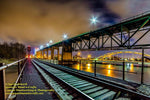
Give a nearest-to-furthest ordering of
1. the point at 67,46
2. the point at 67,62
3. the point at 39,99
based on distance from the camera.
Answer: the point at 39,99
the point at 67,62
the point at 67,46

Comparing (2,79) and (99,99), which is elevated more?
(2,79)

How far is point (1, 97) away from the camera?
1792 millimetres

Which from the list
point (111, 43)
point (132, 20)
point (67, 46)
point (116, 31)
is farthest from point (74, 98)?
point (67, 46)

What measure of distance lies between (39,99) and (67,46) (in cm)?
3889

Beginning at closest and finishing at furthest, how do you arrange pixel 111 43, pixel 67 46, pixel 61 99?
pixel 61 99, pixel 111 43, pixel 67 46

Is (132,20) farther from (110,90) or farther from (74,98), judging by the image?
(74,98)

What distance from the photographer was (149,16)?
41.1ft

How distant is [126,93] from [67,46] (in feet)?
127

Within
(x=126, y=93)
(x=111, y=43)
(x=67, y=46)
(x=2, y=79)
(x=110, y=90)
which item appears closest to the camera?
(x=2, y=79)

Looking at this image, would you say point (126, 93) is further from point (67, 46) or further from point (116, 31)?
point (67, 46)

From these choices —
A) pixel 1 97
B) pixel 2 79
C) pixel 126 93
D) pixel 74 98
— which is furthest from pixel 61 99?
pixel 126 93

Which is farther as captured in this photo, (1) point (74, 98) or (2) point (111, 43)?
(2) point (111, 43)

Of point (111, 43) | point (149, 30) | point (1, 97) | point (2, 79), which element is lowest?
point (1, 97)

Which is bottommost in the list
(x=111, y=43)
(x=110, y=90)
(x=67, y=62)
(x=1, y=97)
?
(x=67, y=62)
